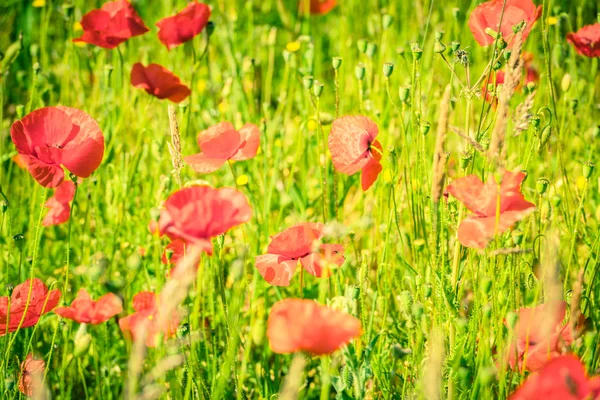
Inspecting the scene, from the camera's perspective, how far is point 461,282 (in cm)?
126

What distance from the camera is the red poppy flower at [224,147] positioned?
49.3 inches

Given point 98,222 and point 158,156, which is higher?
point 158,156

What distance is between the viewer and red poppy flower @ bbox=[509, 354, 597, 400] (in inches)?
27.6

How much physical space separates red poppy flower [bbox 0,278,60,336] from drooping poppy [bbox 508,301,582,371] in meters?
0.75

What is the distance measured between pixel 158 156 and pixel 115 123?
13.3 inches

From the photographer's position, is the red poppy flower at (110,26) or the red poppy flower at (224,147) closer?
the red poppy flower at (224,147)

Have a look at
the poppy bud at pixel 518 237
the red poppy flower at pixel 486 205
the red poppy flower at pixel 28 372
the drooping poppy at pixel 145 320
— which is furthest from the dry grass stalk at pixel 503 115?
the red poppy flower at pixel 28 372

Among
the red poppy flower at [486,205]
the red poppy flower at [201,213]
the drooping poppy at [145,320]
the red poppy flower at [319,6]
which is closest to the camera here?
the red poppy flower at [201,213]

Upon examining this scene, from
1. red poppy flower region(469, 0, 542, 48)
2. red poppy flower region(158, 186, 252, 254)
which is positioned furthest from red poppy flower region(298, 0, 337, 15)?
red poppy flower region(158, 186, 252, 254)

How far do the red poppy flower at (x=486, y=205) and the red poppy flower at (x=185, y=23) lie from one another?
98 centimetres

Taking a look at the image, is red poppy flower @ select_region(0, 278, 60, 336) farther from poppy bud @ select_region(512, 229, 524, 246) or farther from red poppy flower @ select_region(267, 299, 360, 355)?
poppy bud @ select_region(512, 229, 524, 246)

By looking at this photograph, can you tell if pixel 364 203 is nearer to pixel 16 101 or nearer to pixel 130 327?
pixel 130 327

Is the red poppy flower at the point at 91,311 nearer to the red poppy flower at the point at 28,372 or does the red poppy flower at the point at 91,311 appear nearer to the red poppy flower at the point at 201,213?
the red poppy flower at the point at 28,372

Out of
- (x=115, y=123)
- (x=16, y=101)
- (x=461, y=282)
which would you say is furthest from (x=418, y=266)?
(x=16, y=101)
